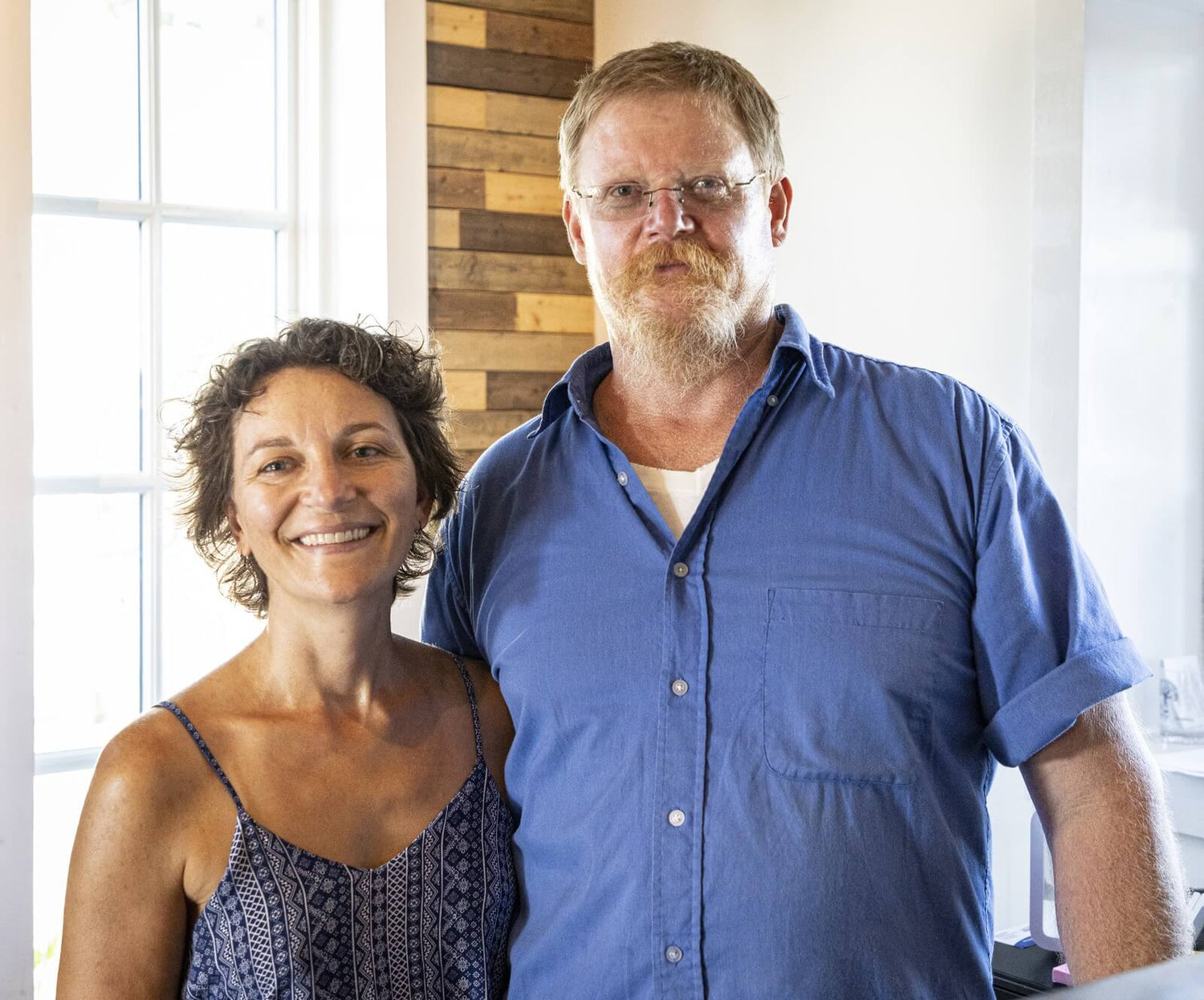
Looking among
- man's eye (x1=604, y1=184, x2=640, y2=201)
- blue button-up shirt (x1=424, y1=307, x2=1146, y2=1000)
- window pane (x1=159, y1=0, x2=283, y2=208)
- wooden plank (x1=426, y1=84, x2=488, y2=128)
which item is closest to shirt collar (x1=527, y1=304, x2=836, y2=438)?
blue button-up shirt (x1=424, y1=307, x2=1146, y2=1000)

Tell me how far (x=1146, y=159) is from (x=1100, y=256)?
1.00 ft

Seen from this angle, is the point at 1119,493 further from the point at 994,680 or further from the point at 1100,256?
the point at 994,680

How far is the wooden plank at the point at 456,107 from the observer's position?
339 cm

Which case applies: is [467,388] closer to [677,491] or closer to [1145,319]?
[1145,319]

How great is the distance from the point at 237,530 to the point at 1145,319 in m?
1.98

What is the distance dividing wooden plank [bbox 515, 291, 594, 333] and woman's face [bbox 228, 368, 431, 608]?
1.91 meters

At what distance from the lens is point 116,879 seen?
4.83 feet

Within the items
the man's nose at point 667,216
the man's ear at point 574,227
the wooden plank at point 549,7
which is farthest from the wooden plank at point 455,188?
the man's nose at point 667,216

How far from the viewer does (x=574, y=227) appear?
6.24ft

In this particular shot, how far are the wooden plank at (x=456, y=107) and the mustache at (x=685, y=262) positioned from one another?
187cm

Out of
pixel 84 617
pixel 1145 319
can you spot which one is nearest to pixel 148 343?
pixel 84 617

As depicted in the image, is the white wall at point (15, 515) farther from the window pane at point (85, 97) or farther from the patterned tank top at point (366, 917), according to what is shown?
the patterned tank top at point (366, 917)

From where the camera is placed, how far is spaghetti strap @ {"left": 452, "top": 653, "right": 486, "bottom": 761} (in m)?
1.75

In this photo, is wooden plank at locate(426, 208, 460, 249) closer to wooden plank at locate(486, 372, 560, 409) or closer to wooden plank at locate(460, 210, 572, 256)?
wooden plank at locate(460, 210, 572, 256)
